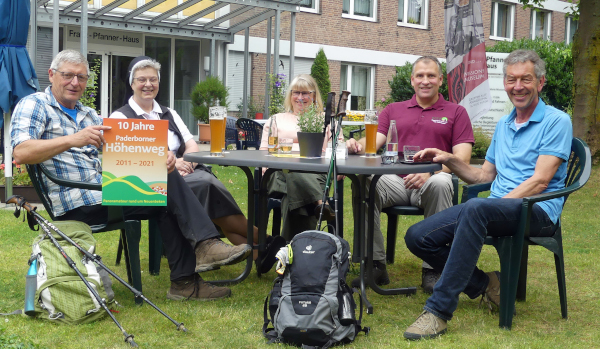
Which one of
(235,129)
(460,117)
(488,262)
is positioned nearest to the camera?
(460,117)

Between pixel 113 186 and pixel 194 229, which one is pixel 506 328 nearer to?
pixel 194 229

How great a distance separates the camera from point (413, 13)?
72.3 feet

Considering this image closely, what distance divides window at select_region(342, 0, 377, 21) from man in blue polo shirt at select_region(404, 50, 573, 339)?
1694 centimetres

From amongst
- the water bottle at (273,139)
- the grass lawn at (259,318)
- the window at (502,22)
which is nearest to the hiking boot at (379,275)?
the grass lawn at (259,318)

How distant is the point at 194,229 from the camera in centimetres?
375

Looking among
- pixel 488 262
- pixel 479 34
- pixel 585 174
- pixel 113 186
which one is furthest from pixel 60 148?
pixel 479 34

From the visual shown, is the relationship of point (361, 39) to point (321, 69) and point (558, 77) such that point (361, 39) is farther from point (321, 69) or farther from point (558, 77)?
point (558, 77)

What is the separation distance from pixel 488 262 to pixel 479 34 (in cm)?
450

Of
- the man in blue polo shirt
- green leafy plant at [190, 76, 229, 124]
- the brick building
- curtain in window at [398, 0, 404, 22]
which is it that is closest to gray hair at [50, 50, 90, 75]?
the man in blue polo shirt

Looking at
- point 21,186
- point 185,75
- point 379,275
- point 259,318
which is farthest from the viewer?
point 185,75

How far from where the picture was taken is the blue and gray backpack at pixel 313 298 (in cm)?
296

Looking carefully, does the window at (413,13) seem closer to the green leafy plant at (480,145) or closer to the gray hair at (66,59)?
the green leafy plant at (480,145)

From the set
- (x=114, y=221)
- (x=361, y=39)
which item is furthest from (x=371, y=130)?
(x=361, y=39)

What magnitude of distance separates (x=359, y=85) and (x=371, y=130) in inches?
696
